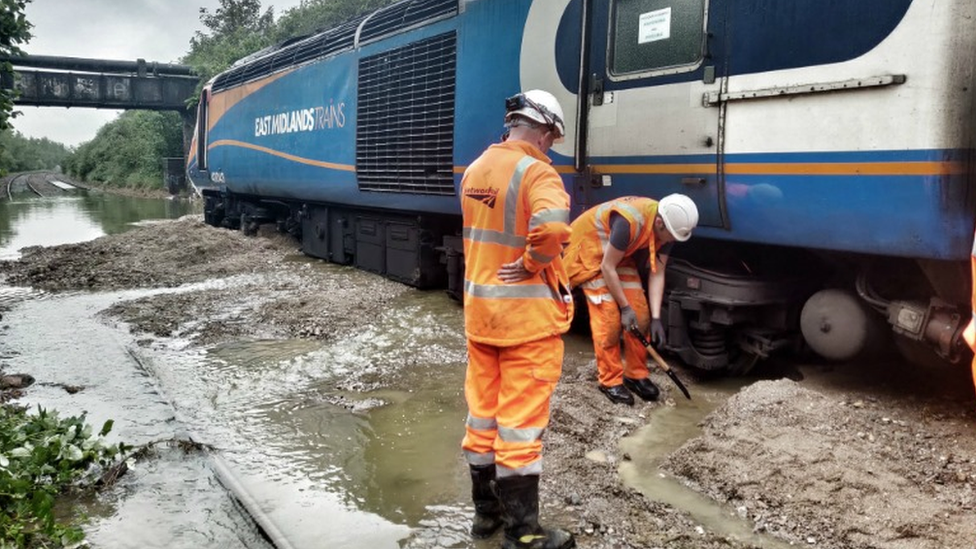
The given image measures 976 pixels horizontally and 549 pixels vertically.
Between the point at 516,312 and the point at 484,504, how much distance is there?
0.84 m

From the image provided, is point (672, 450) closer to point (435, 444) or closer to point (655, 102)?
point (435, 444)

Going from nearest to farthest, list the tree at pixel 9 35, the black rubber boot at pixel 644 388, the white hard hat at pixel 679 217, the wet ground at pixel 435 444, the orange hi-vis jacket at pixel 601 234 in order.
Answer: the wet ground at pixel 435 444 → the white hard hat at pixel 679 217 → the orange hi-vis jacket at pixel 601 234 → the black rubber boot at pixel 644 388 → the tree at pixel 9 35

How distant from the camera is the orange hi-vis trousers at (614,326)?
475 cm

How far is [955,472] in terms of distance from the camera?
135 inches

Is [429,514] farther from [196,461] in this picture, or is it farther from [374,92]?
[374,92]

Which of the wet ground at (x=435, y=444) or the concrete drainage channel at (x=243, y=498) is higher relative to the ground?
the wet ground at (x=435, y=444)

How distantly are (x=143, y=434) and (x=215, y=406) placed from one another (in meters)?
0.53

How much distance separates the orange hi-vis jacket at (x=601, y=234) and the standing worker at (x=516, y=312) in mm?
1494

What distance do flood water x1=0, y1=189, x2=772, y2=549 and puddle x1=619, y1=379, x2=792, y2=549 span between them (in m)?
0.01

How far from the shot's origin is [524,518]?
293 cm

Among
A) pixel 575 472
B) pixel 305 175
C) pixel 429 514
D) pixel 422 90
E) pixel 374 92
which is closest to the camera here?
pixel 429 514

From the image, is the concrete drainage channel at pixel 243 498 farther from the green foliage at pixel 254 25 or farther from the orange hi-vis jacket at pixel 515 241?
the green foliage at pixel 254 25

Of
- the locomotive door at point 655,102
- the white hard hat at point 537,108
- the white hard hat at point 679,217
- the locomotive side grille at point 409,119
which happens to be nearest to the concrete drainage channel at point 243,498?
the white hard hat at point 537,108

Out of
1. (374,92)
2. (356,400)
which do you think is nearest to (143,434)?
(356,400)
